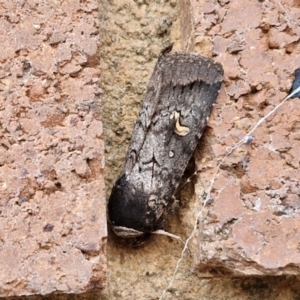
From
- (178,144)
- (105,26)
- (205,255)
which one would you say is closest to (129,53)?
(105,26)

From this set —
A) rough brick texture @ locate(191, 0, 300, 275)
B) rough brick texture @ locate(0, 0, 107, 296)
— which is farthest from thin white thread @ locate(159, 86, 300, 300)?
rough brick texture @ locate(0, 0, 107, 296)

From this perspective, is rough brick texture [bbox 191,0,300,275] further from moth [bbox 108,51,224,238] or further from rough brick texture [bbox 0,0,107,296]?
rough brick texture [bbox 0,0,107,296]

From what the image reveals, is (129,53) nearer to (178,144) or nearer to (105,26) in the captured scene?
(105,26)

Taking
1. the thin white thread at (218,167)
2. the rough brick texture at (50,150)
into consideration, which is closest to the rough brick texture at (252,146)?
the thin white thread at (218,167)

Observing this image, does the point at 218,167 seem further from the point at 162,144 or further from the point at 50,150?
the point at 50,150

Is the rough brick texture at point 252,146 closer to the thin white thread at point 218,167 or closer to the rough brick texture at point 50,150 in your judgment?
the thin white thread at point 218,167

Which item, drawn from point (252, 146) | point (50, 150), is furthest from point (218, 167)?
point (50, 150)
